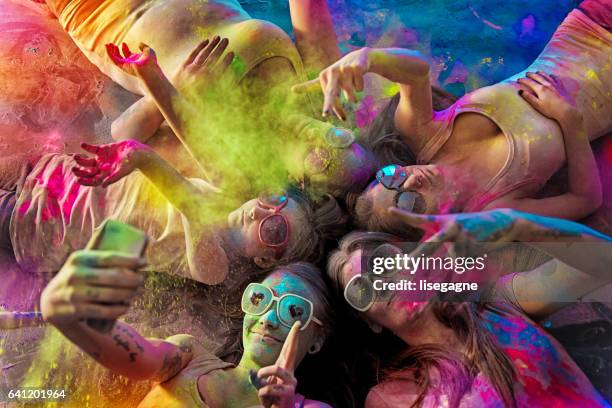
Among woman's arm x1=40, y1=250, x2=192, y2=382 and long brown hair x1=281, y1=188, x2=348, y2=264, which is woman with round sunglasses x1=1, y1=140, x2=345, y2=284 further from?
woman's arm x1=40, y1=250, x2=192, y2=382

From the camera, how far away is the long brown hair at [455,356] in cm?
101

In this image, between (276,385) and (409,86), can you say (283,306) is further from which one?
(409,86)

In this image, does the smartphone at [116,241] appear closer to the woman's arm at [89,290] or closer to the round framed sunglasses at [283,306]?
the woman's arm at [89,290]

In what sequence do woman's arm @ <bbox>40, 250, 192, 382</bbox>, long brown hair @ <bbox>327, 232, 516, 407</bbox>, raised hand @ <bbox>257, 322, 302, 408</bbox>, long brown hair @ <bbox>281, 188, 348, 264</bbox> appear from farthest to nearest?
1. long brown hair @ <bbox>281, 188, 348, 264</bbox>
2. long brown hair @ <bbox>327, 232, 516, 407</bbox>
3. raised hand @ <bbox>257, 322, 302, 408</bbox>
4. woman's arm @ <bbox>40, 250, 192, 382</bbox>

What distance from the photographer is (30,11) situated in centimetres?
134

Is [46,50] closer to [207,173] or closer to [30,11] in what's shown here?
[30,11]

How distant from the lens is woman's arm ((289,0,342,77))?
119 cm

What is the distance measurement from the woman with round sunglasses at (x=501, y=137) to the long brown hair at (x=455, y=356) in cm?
8

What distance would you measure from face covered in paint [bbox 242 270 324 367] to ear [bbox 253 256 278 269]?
34 millimetres

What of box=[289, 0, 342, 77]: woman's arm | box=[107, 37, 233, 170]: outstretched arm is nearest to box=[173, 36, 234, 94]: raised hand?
box=[107, 37, 233, 170]: outstretched arm

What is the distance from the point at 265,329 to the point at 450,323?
301mm

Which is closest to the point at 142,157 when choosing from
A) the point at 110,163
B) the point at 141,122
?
the point at 110,163

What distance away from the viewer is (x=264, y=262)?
111 centimetres

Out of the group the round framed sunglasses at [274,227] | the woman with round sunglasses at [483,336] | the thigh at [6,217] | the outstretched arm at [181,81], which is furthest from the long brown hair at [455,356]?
the thigh at [6,217]
